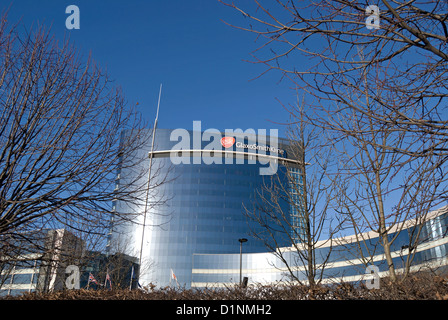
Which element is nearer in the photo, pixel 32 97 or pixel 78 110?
pixel 32 97

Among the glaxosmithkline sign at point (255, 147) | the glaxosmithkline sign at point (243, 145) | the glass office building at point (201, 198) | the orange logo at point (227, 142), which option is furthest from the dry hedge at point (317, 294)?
the glaxosmithkline sign at point (255, 147)

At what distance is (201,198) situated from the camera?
3679 inches

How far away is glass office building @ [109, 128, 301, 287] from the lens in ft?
287

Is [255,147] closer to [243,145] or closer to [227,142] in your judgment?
[243,145]

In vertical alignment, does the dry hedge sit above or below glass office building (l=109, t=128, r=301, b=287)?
below

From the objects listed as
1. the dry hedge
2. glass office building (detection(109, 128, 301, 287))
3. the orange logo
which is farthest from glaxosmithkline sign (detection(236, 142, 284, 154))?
the dry hedge

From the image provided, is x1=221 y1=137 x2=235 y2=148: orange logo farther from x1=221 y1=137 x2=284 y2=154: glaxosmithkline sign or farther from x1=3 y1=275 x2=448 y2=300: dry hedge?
x1=3 y1=275 x2=448 y2=300: dry hedge

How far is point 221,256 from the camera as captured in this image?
275 feet

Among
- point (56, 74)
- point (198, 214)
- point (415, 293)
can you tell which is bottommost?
point (415, 293)

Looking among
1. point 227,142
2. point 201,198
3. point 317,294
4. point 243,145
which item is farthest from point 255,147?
point 317,294

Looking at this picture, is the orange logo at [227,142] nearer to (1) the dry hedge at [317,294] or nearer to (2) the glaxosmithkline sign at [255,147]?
(2) the glaxosmithkline sign at [255,147]
